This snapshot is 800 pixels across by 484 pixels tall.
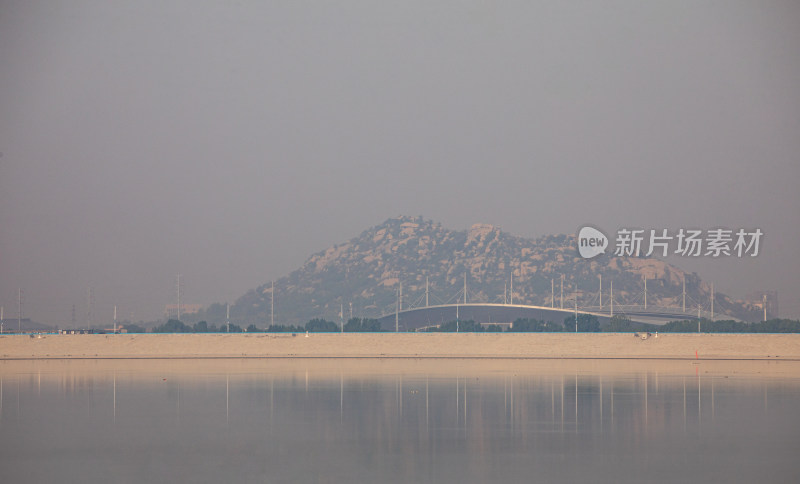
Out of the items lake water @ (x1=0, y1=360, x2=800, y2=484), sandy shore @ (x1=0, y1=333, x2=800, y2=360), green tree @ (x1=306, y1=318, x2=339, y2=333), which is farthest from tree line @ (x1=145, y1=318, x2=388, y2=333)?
lake water @ (x1=0, y1=360, x2=800, y2=484)

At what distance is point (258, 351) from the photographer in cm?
13388

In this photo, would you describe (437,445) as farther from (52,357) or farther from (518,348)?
(52,357)

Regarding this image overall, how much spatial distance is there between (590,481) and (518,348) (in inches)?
4085

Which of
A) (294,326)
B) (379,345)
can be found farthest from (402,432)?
(294,326)

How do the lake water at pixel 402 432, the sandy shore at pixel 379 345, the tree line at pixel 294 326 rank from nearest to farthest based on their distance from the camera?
the lake water at pixel 402 432 → the sandy shore at pixel 379 345 → the tree line at pixel 294 326

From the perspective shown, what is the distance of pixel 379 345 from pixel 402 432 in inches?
3816

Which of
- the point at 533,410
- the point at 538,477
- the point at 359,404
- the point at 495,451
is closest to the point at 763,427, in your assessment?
the point at 533,410

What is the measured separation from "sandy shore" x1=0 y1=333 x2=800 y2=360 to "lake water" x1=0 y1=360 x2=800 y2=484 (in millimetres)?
62582

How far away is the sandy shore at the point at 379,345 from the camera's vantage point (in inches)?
4906

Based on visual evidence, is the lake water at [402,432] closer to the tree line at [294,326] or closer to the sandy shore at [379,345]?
the sandy shore at [379,345]

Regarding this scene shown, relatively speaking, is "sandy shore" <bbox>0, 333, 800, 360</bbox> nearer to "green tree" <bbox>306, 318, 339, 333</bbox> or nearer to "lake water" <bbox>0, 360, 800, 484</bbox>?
"green tree" <bbox>306, 318, 339, 333</bbox>

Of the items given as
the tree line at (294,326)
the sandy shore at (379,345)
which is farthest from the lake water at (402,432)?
the tree line at (294,326)

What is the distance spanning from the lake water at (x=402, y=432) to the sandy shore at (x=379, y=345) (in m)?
62.6

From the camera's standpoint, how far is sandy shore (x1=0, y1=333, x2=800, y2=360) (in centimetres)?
12462
